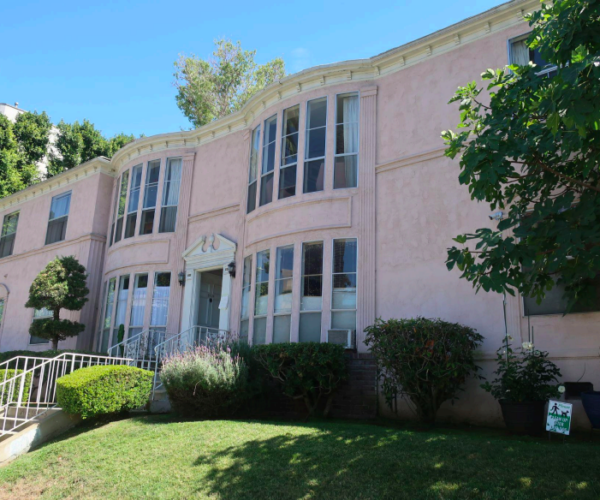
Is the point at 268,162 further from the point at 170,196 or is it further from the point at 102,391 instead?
Answer: the point at 102,391

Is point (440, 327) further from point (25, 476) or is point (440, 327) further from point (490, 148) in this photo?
point (25, 476)

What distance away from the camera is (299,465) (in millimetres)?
6602

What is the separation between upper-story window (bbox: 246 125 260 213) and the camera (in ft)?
45.7

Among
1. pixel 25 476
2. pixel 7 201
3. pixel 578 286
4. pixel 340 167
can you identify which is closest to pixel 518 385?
pixel 578 286

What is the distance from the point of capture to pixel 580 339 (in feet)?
29.5

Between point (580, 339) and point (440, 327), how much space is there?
2.24 m

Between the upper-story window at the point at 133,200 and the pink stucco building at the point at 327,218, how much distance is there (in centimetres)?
5

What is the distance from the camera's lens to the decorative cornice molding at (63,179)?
60.2ft

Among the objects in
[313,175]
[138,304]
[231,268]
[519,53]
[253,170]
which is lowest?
[138,304]

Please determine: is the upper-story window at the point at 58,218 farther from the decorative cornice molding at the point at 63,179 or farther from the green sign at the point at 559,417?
the green sign at the point at 559,417

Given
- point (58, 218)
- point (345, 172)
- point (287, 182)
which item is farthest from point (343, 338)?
point (58, 218)

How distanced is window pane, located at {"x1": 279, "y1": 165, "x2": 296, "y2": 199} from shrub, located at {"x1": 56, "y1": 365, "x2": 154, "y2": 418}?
509 centimetres

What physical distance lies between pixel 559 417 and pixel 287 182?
7.80m

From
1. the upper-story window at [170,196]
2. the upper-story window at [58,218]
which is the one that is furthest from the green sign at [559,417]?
the upper-story window at [58,218]
